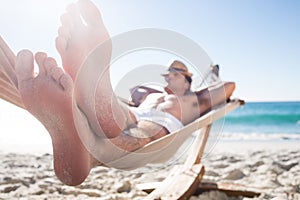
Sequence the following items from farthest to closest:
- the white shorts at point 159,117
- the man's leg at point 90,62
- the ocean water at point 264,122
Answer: the ocean water at point 264,122 < the white shorts at point 159,117 < the man's leg at point 90,62

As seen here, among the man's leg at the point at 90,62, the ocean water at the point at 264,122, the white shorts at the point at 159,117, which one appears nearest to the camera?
the man's leg at the point at 90,62

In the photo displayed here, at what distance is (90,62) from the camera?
3.19 ft

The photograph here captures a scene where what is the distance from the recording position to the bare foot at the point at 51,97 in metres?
0.82

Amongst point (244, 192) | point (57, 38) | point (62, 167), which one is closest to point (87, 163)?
point (62, 167)

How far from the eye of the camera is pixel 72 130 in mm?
858

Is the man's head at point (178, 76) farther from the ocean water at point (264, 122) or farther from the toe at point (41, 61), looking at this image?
the ocean water at point (264, 122)

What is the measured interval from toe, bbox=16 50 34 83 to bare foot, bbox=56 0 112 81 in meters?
0.14

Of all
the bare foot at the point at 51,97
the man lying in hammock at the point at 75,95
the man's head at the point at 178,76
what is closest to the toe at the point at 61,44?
the man lying in hammock at the point at 75,95

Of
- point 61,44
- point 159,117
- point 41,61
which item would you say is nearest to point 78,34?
point 61,44

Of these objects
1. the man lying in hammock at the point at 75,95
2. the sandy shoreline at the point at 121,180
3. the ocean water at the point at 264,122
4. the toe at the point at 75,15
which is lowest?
the ocean water at the point at 264,122

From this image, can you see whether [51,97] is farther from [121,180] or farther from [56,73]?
[121,180]

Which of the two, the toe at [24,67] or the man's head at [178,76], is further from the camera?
the man's head at [178,76]

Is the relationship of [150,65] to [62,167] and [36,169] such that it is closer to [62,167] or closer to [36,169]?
[62,167]

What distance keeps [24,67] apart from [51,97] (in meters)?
0.10
